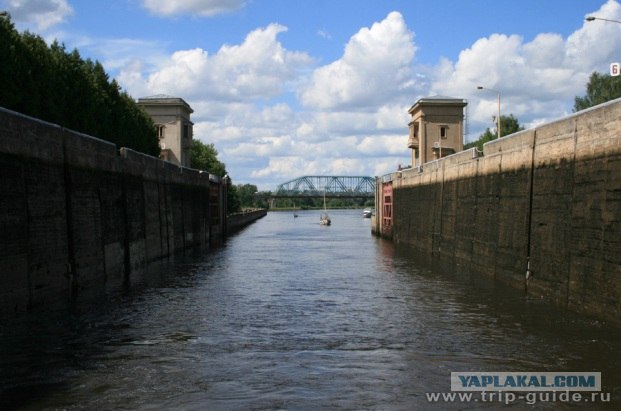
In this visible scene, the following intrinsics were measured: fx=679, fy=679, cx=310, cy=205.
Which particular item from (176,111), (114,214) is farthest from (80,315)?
(176,111)

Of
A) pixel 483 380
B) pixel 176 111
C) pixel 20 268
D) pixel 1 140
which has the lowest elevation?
pixel 483 380

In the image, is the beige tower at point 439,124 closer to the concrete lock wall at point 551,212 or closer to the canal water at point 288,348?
the concrete lock wall at point 551,212

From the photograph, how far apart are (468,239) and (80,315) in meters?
20.1

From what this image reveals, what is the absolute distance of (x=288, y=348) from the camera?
15.2 m

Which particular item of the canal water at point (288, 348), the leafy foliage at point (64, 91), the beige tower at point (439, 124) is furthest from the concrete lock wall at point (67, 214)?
the beige tower at point (439, 124)

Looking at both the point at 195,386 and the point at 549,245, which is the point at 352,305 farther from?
the point at 195,386

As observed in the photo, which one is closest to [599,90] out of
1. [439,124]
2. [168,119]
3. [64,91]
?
[439,124]

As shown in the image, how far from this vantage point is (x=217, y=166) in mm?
121125

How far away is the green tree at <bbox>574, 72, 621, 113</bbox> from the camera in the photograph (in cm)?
7588

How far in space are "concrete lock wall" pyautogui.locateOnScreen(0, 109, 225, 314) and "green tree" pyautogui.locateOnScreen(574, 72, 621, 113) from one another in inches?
2259

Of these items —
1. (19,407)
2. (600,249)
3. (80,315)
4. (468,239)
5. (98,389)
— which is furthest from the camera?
(468,239)

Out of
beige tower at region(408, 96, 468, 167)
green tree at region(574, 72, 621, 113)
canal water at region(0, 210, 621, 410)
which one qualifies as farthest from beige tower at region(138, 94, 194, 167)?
canal water at region(0, 210, 621, 410)

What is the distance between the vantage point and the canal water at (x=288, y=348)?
11.5 meters

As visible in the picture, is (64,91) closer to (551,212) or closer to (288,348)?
(551,212)
